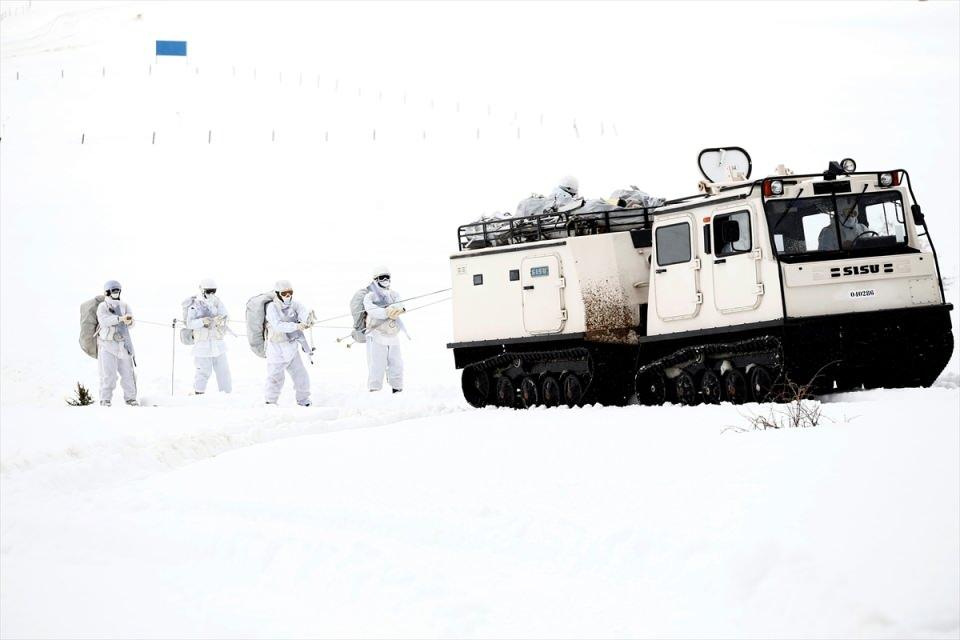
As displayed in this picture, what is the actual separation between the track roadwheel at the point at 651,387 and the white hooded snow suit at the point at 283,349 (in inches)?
247

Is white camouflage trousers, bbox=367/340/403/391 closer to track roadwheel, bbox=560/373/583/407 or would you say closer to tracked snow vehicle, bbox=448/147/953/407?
tracked snow vehicle, bbox=448/147/953/407

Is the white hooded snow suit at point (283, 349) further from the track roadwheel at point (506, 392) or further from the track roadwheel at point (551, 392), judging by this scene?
the track roadwheel at point (551, 392)

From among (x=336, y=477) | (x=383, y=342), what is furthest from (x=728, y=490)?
(x=383, y=342)

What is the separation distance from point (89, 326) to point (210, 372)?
7.58ft

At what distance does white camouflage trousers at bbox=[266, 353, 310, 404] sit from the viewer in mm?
19969

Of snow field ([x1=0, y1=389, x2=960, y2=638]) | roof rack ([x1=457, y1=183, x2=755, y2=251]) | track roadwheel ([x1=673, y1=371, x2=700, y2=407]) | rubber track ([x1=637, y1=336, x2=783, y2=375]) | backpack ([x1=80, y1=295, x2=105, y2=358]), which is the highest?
roof rack ([x1=457, y1=183, x2=755, y2=251])

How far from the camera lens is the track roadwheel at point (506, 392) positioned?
55.7ft

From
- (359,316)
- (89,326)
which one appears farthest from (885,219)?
(89,326)

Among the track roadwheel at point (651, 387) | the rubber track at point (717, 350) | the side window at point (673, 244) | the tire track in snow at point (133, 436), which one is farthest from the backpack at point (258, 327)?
the side window at point (673, 244)

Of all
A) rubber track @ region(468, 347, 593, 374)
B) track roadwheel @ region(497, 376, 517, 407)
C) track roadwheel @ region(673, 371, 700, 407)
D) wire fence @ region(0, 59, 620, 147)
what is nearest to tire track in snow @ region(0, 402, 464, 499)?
track roadwheel @ region(497, 376, 517, 407)

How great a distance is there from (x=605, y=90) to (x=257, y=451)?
4009cm

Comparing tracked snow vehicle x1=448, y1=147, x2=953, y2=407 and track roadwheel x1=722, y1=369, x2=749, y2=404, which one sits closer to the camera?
tracked snow vehicle x1=448, y1=147, x2=953, y2=407

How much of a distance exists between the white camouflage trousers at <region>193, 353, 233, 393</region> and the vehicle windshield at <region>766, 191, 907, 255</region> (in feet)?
36.9

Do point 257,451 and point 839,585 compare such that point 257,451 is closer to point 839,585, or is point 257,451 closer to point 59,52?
point 839,585
